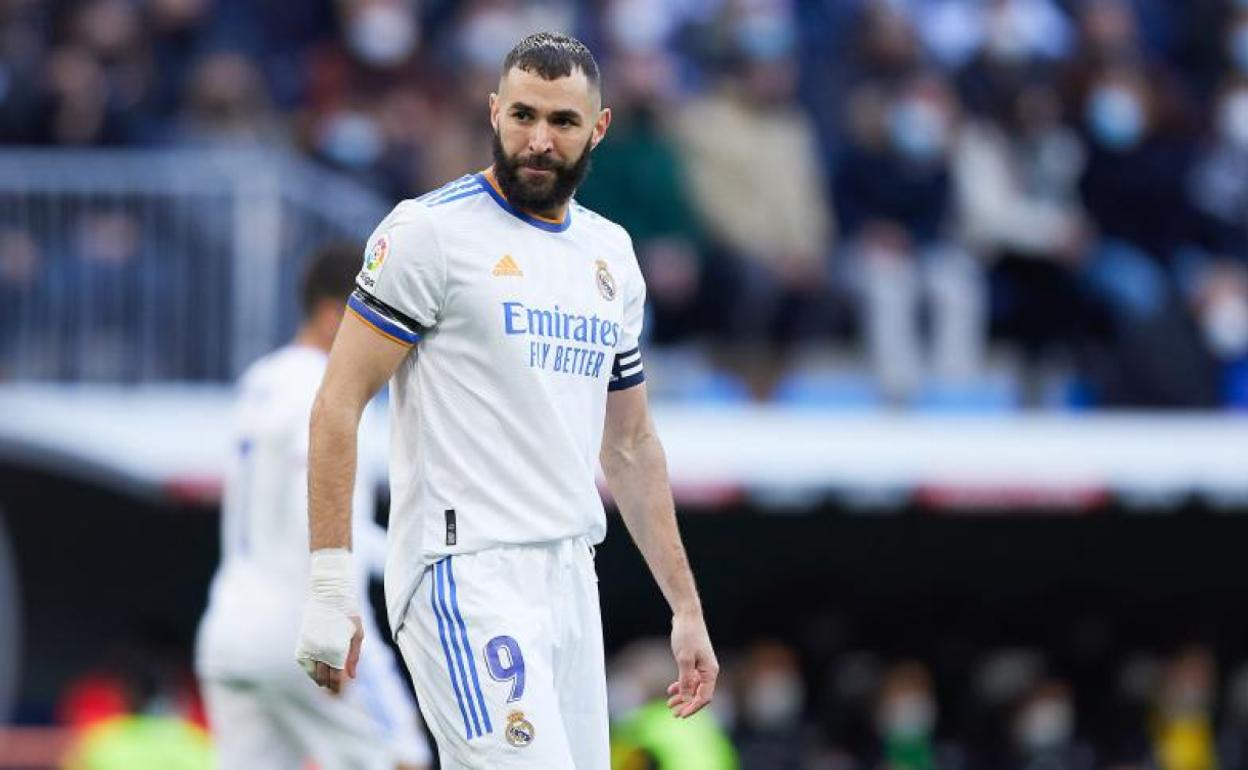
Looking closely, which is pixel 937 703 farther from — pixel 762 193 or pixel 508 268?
pixel 508 268

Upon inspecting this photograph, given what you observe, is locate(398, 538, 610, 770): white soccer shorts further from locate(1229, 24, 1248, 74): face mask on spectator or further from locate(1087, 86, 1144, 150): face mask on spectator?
locate(1229, 24, 1248, 74): face mask on spectator

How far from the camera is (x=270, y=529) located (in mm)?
7383

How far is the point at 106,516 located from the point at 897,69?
5.36 meters

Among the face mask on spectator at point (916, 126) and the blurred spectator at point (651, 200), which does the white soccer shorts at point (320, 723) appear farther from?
the face mask on spectator at point (916, 126)

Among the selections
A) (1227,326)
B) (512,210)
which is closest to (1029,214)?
(1227,326)

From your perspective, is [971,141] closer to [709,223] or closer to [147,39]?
[709,223]

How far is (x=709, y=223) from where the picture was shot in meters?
13.7

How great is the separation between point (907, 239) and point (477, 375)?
8.66 m

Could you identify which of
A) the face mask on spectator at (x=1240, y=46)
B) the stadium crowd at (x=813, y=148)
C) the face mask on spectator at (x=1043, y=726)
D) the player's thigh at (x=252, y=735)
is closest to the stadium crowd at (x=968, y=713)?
the face mask on spectator at (x=1043, y=726)

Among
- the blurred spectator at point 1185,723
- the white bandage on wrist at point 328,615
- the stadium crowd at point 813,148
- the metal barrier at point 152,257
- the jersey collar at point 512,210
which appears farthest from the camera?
the blurred spectator at point 1185,723

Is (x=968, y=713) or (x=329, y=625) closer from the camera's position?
(x=329, y=625)

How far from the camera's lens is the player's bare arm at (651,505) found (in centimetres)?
574

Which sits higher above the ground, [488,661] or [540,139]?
[540,139]

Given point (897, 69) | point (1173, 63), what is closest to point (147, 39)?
point (897, 69)
